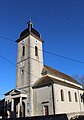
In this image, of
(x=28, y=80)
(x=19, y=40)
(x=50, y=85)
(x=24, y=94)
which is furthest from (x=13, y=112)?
(x=19, y=40)

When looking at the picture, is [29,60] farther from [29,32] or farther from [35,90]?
[29,32]

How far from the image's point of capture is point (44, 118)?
16.2 m

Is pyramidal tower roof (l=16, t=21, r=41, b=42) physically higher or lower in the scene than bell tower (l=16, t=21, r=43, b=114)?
higher

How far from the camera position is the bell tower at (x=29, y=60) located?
92.8ft

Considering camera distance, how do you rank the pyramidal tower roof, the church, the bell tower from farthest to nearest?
the pyramidal tower roof, the bell tower, the church

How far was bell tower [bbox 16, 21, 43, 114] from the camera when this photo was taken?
92.8 ft

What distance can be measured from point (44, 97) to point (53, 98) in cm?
200

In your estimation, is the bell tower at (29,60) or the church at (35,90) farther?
the bell tower at (29,60)

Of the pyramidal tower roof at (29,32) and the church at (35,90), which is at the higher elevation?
the pyramidal tower roof at (29,32)

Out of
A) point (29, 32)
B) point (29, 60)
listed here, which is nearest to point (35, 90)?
Answer: point (29, 60)

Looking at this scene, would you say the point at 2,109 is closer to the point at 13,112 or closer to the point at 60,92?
the point at 13,112

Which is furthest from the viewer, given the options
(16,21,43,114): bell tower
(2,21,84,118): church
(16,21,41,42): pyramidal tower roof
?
(16,21,41,42): pyramidal tower roof

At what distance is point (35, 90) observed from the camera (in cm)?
2727

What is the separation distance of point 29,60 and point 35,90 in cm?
597
